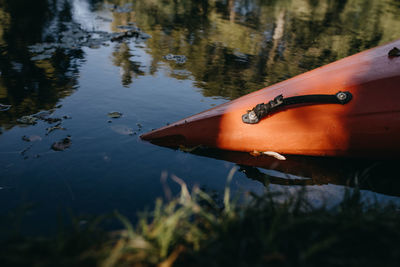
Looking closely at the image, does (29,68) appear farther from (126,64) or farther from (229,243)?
(229,243)

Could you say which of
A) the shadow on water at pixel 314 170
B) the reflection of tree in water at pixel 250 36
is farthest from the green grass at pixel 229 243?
the reflection of tree in water at pixel 250 36

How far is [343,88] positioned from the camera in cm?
313

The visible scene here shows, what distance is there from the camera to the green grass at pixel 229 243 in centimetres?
139

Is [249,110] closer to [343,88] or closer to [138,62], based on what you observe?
[343,88]

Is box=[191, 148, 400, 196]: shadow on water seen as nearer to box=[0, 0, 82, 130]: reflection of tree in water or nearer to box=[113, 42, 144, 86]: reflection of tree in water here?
box=[0, 0, 82, 130]: reflection of tree in water

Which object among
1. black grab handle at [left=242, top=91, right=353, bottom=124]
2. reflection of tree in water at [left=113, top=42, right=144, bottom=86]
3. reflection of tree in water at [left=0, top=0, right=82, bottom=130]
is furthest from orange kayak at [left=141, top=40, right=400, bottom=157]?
reflection of tree in water at [left=113, top=42, right=144, bottom=86]

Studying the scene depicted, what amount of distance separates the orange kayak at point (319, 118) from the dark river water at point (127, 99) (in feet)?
0.54

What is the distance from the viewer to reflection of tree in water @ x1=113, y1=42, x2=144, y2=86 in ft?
17.0

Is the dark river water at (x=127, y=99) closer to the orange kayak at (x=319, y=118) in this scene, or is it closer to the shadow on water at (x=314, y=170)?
the shadow on water at (x=314, y=170)

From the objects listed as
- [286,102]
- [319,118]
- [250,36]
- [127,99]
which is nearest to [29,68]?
[127,99]

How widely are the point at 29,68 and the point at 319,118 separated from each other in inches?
179

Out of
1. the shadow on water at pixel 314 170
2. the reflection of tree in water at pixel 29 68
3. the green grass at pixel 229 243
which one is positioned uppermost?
the green grass at pixel 229 243

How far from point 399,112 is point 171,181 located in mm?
2232

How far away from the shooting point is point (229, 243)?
154 centimetres
